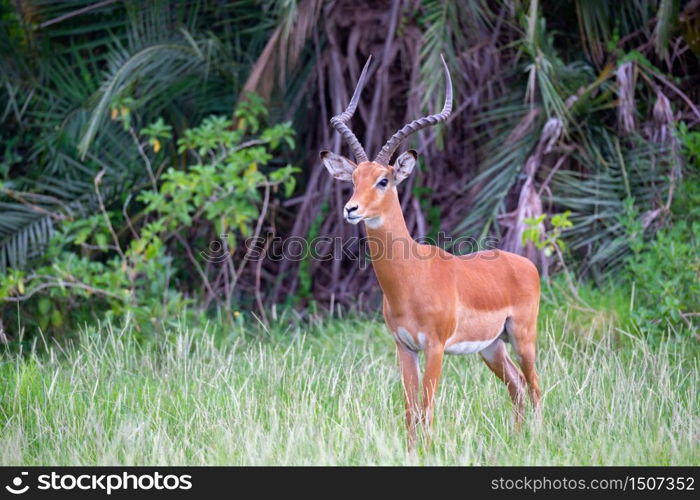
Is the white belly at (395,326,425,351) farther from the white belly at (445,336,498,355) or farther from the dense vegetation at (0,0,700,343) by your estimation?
the dense vegetation at (0,0,700,343)

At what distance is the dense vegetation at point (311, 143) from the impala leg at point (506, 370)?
4.44 ft

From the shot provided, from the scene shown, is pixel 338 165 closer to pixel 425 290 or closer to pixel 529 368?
pixel 425 290

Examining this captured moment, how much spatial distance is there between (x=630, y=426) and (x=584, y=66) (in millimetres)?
4419

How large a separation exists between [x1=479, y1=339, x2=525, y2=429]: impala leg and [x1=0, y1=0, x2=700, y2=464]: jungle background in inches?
6.4

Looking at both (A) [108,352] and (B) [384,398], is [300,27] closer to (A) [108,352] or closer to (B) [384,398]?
(A) [108,352]

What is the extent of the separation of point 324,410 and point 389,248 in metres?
0.90

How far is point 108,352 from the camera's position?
254 inches

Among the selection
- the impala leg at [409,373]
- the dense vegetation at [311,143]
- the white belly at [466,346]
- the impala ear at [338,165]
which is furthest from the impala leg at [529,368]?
the dense vegetation at [311,143]

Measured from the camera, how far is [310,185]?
9.16m

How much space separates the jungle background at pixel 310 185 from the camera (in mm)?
6102

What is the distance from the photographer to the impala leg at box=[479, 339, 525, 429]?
5.48m

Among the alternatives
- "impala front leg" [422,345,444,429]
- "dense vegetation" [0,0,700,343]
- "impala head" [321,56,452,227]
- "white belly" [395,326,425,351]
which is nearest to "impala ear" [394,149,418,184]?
"impala head" [321,56,452,227]

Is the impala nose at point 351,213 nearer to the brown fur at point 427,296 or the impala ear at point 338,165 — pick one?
the brown fur at point 427,296

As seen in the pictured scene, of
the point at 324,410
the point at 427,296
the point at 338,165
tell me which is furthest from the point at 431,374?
the point at 338,165
